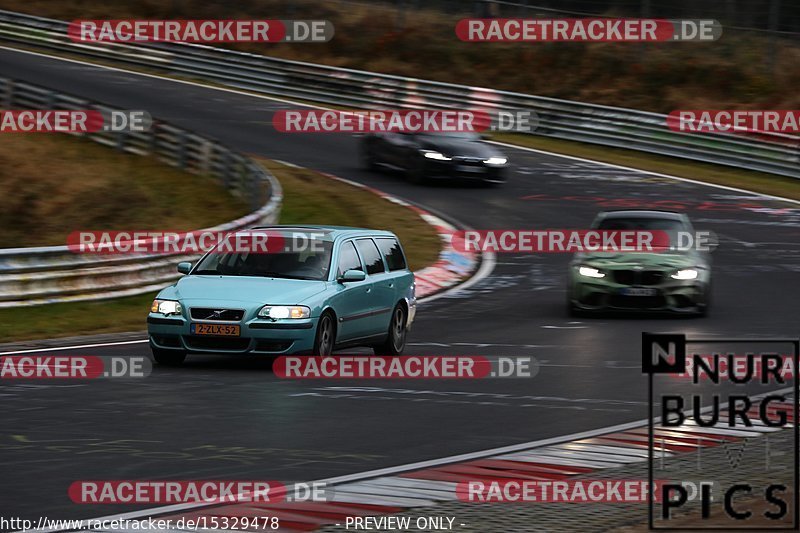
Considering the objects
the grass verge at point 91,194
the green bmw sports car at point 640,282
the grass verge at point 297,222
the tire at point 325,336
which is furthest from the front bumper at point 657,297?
the grass verge at point 91,194

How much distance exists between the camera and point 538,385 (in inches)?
517

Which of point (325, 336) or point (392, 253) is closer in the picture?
point (325, 336)

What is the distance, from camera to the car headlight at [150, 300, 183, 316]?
13.6 m

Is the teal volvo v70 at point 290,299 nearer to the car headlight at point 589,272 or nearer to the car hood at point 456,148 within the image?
the car headlight at point 589,272

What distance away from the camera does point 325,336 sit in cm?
1402

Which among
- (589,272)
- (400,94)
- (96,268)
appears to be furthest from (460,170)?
(96,268)

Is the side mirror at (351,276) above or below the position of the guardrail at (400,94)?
below

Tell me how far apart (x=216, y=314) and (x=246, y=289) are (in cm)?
45

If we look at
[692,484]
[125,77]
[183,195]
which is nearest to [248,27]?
[125,77]

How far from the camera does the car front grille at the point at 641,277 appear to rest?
Result: 63.3ft

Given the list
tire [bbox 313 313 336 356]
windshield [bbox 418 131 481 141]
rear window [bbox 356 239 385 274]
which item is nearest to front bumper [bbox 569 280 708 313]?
rear window [bbox 356 239 385 274]

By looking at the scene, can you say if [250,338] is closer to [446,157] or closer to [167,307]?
[167,307]

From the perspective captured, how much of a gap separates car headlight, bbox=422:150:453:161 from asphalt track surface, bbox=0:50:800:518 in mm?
7122

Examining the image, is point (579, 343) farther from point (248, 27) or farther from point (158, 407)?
point (248, 27)
